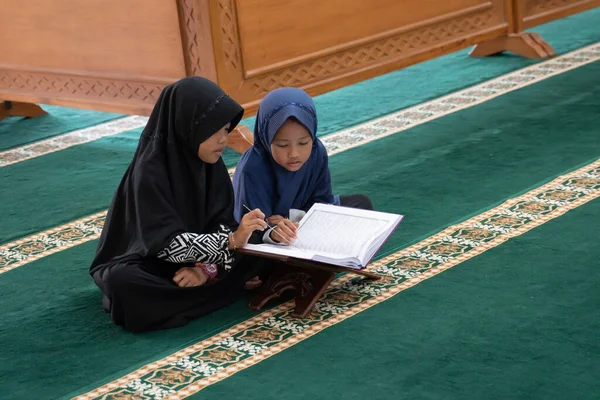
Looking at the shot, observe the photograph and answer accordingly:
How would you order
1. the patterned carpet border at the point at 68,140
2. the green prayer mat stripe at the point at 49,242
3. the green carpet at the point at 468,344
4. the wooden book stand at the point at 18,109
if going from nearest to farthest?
the green carpet at the point at 468,344
the green prayer mat stripe at the point at 49,242
the patterned carpet border at the point at 68,140
the wooden book stand at the point at 18,109

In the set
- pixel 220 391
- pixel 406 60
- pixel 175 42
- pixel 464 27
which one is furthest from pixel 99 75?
pixel 220 391

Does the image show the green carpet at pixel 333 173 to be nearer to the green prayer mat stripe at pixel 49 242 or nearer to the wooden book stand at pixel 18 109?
the green prayer mat stripe at pixel 49 242

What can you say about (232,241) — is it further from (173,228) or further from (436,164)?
(436,164)

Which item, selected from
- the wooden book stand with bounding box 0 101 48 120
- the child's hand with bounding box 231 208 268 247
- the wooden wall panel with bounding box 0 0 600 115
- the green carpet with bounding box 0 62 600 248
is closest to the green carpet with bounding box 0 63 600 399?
the green carpet with bounding box 0 62 600 248

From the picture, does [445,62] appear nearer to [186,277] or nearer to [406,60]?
[406,60]

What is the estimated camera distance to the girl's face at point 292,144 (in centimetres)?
285

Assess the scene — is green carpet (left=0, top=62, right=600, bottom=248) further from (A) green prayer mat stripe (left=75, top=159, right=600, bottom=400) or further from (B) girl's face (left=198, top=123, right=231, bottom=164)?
(B) girl's face (left=198, top=123, right=231, bottom=164)

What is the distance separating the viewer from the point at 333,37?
4816 millimetres

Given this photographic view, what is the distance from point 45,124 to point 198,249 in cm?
316

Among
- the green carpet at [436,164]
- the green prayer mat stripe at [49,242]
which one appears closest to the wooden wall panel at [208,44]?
the green carpet at [436,164]

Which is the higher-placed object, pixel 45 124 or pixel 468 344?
pixel 45 124

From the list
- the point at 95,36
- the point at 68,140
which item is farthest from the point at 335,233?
the point at 68,140

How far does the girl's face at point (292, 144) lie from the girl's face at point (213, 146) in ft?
0.57

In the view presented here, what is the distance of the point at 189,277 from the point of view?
2787 mm
